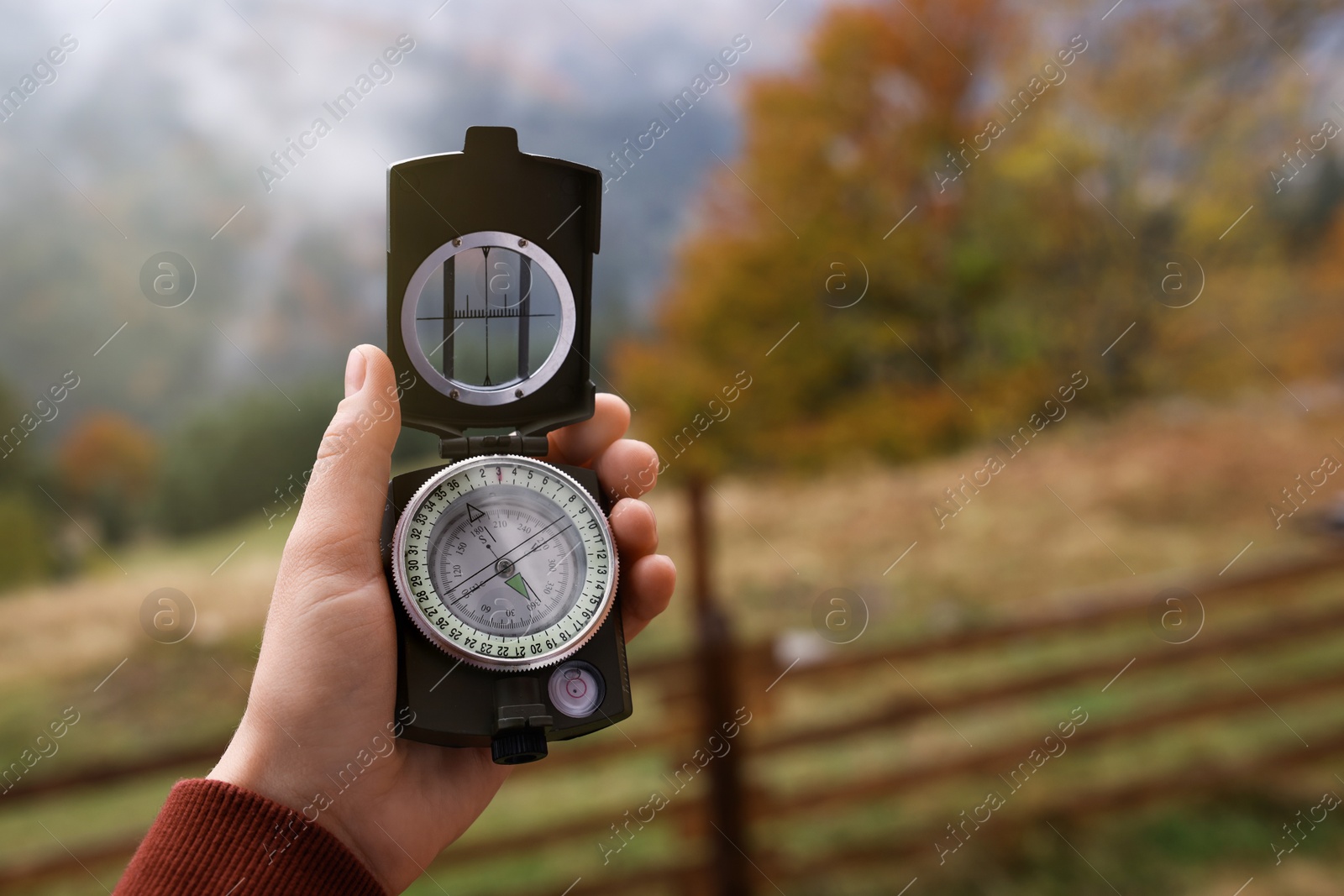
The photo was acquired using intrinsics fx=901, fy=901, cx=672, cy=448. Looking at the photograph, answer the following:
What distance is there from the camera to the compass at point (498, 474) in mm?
1098

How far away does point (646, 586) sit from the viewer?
1.21 metres

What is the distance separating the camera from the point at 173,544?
176 inches

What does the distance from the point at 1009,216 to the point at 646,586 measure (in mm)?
4650

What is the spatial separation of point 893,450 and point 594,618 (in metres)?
4.11

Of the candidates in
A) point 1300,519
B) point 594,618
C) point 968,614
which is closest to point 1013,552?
point 968,614

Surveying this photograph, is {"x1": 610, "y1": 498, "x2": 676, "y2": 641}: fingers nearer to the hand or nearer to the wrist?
the hand

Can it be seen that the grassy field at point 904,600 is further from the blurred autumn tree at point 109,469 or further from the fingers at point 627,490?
the fingers at point 627,490

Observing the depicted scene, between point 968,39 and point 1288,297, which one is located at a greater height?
point 968,39

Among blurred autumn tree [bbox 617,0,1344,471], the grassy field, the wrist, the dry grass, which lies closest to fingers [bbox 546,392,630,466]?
the wrist

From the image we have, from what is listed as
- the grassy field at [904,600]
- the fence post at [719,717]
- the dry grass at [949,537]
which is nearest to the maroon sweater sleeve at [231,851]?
the fence post at [719,717]

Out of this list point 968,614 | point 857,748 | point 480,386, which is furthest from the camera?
point 968,614

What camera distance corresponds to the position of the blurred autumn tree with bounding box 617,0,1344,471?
505 cm

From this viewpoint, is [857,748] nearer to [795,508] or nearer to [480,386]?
[795,508]

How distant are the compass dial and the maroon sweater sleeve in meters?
0.26
